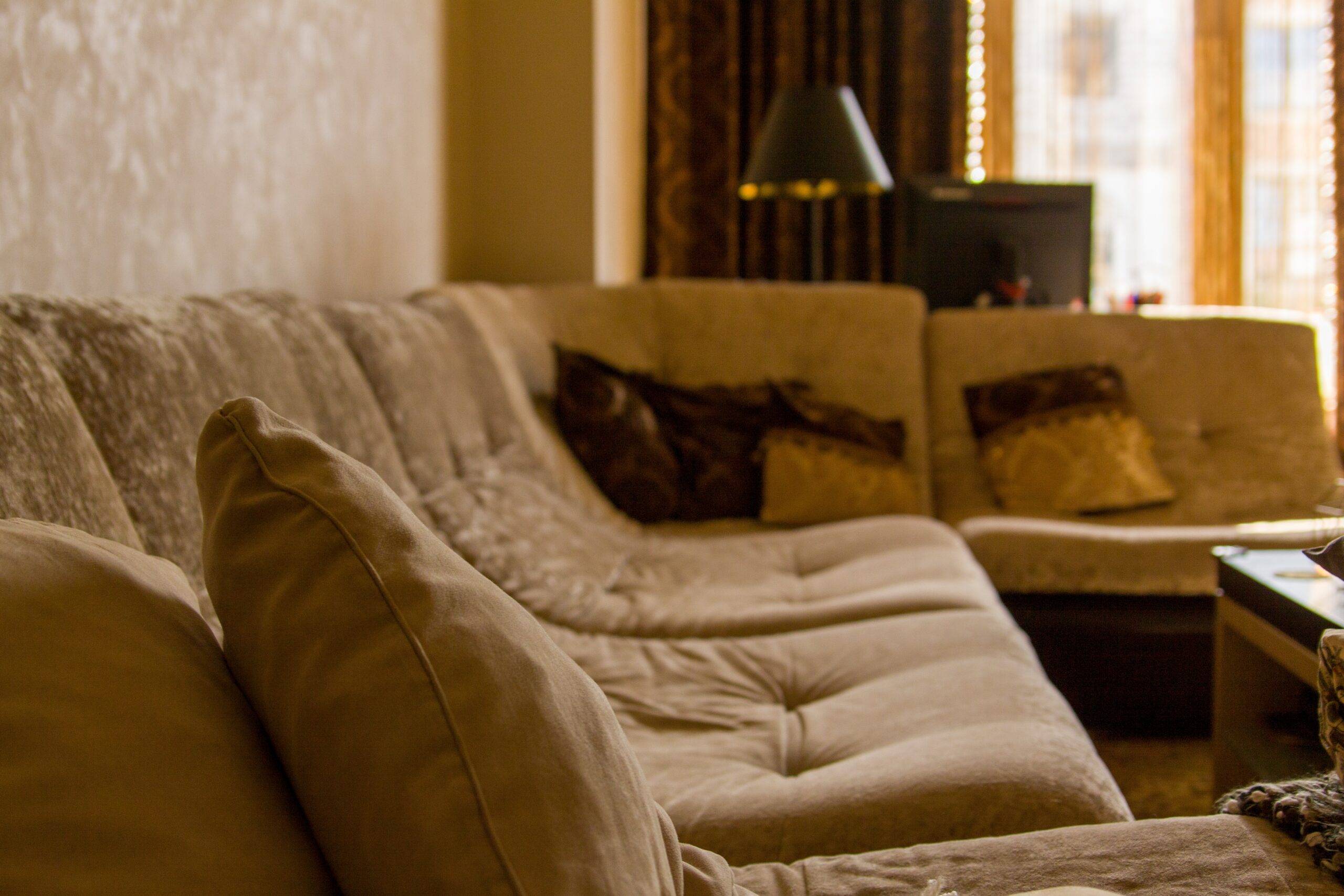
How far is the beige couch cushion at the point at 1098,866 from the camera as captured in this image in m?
0.71

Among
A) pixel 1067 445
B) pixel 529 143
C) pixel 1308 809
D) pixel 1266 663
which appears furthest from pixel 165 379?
pixel 529 143

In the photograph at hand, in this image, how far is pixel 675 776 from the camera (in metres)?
1.13

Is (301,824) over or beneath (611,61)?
beneath

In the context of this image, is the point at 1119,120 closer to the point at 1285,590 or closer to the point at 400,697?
the point at 1285,590

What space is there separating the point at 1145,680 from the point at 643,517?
1029mm

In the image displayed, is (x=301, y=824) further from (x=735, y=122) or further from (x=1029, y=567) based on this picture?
(x=735, y=122)

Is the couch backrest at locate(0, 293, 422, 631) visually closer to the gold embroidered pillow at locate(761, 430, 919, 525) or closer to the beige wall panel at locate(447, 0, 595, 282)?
the gold embroidered pillow at locate(761, 430, 919, 525)

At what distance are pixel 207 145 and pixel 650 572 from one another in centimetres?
95

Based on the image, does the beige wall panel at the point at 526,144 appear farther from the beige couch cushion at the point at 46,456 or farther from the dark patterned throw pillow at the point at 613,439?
the beige couch cushion at the point at 46,456

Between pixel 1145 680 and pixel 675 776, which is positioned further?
pixel 1145 680

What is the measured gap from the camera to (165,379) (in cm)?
107

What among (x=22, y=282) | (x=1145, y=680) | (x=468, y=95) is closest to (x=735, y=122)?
(x=468, y=95)

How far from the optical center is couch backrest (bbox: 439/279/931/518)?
268 centimetres

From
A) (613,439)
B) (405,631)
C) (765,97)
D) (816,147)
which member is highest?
(765,97)
